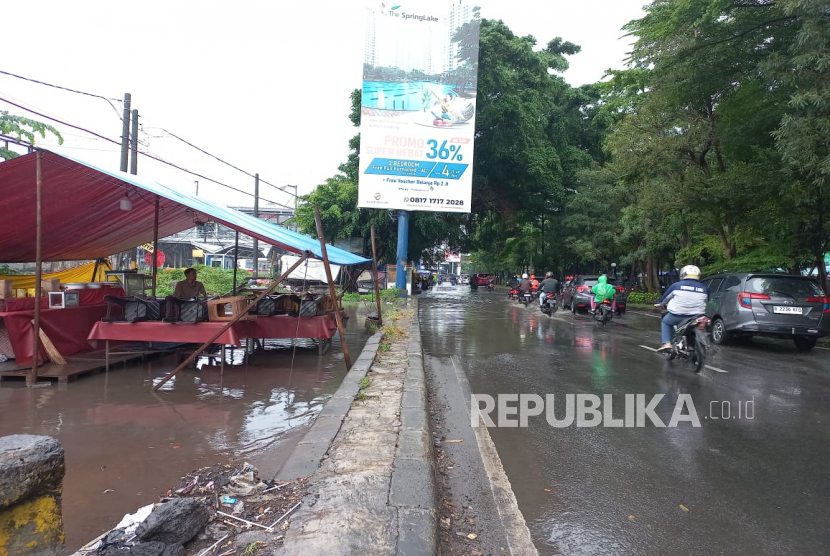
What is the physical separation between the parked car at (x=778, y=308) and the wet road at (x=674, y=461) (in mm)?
1449

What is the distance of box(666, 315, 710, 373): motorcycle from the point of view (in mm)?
7473

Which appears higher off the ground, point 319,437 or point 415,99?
point 415,99

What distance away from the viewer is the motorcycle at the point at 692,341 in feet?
24.5

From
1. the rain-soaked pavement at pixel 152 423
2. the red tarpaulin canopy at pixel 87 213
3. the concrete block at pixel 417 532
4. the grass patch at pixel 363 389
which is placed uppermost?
the red tarpaulin canopy at pixel 87 213

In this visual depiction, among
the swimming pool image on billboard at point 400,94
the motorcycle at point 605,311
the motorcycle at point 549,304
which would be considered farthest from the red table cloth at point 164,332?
the swimming pool image on billboard at point 400,94

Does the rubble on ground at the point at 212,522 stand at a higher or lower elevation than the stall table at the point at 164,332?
lower

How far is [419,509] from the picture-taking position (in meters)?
2.91

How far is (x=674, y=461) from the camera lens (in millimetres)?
4090

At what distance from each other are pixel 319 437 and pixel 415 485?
1143 millimetres

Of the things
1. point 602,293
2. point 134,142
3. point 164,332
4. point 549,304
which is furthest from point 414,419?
point 549,304

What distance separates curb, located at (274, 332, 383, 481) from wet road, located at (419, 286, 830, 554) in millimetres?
1381

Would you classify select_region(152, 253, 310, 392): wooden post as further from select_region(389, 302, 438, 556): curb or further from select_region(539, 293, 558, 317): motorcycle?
select_region(539, 293, 558, 317): motorcycle

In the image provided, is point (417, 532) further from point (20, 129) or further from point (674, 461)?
point (20, 129)

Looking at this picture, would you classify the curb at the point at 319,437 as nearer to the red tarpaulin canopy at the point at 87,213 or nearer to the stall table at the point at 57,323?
the red tarpaulin canopy at the point at 87,213
